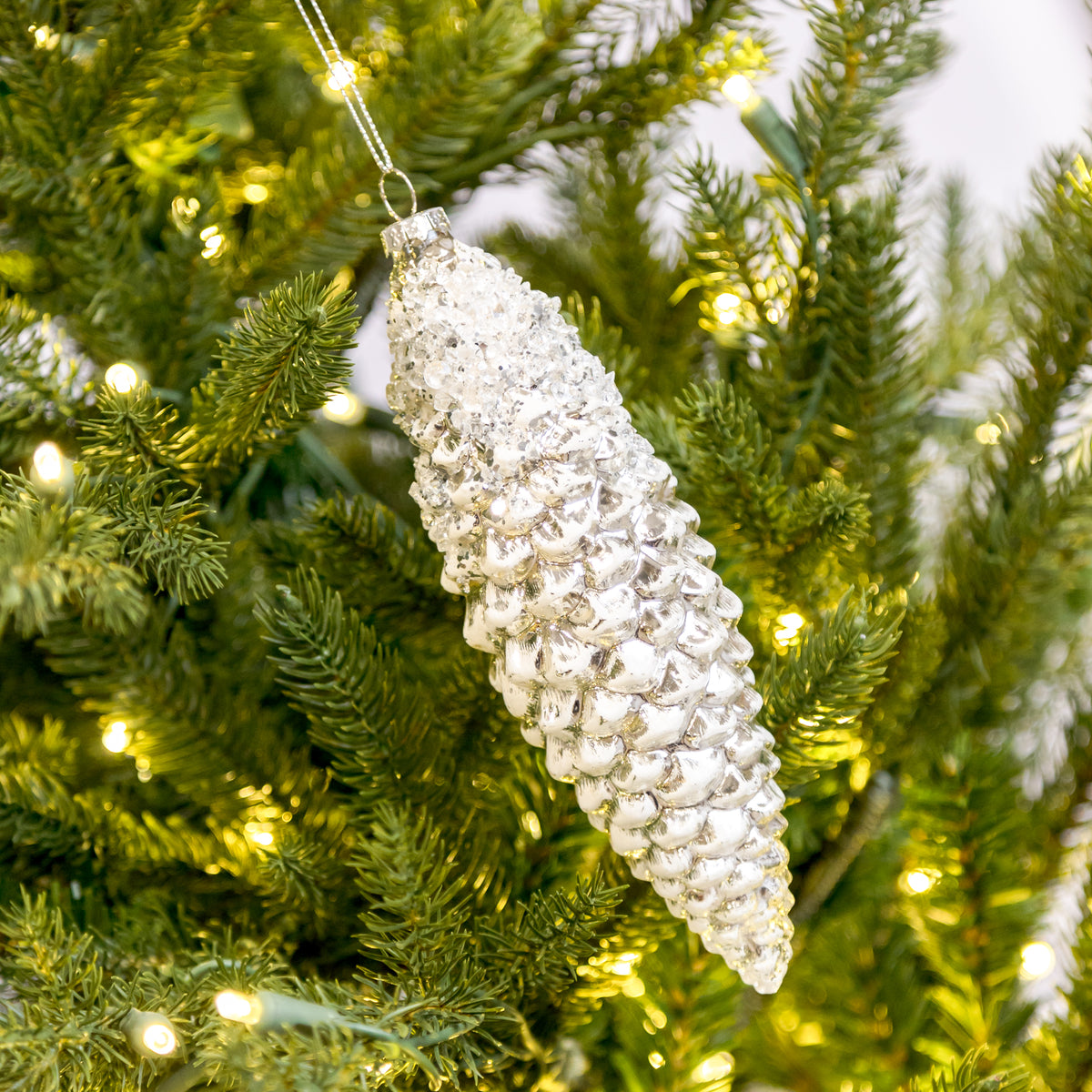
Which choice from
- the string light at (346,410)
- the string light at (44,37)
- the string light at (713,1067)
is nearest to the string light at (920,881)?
the string light at (713,1067)

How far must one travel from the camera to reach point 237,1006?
285 millimetres

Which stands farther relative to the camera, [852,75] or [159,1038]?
[852,75]

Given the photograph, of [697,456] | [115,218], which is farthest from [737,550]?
[115,218]

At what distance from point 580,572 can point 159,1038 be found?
192 mm

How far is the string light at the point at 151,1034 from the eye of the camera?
0.29 meters

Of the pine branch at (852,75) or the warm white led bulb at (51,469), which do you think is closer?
the warm white led bulb at (51,469)

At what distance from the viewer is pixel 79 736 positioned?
46 centimetres

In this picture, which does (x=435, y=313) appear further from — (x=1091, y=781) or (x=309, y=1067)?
(x=1091, y=781)

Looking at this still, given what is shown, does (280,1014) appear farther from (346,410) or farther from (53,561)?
(346,410)

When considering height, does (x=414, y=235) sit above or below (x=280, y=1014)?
above

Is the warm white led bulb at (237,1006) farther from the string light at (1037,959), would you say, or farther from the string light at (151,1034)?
the string light at (1037,959)

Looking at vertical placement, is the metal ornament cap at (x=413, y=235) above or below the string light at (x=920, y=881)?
above

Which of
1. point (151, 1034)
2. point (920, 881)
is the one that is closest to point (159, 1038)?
point (151, 1034)

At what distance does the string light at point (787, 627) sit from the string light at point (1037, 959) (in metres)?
0.21
